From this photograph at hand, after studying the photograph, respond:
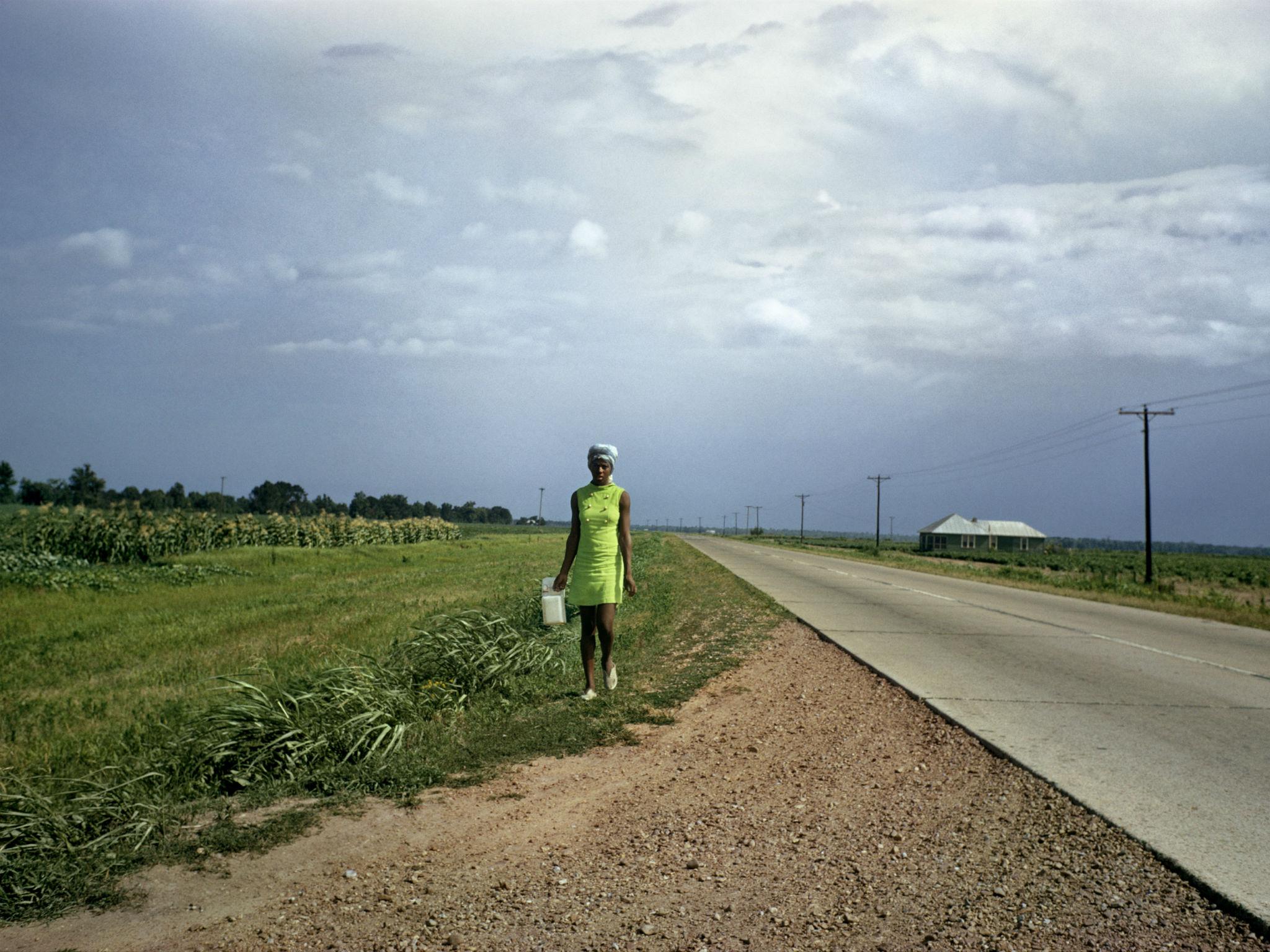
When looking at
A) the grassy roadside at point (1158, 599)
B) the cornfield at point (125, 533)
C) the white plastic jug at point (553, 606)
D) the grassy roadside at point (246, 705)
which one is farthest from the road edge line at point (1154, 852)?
the cornfield at point (125, 533)

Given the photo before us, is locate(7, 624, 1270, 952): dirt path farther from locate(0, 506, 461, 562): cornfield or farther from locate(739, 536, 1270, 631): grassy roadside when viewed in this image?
locate(0, 506, 461, 562): cornfield

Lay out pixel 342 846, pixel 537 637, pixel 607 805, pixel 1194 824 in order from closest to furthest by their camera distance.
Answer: pixel 342 846, pixel 1194 824, pixel 607 805, pixel 537 637

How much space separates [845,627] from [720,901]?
9.82m

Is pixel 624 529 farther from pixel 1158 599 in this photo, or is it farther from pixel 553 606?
pixel 1158 599

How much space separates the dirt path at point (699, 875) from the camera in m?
3.41

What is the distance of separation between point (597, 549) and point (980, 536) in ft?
385

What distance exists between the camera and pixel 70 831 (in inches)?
178

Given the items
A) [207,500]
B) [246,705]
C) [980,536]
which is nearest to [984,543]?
[980,536]

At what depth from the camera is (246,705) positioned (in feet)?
20.3

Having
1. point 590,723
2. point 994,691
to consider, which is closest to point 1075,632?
point 994,691

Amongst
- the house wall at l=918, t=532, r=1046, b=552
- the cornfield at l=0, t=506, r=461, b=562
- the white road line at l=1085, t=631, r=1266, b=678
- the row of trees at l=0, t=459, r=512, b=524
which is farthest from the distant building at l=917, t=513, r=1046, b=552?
the white road line at l=1085, t=631, r=1266, b=678

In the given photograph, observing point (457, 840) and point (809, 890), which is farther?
point (457, 840)

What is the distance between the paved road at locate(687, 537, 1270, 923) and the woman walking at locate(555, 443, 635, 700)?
3080 mm

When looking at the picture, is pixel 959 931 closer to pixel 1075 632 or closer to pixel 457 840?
pixel 457 840
